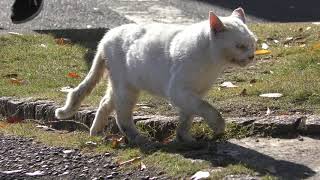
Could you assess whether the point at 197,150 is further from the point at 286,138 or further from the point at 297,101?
the point at 297,101

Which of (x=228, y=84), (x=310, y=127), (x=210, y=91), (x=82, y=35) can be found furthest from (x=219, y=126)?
(x=82, y=35)

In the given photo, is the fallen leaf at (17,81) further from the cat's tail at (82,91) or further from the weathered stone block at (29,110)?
the cat's tail at (82,91)

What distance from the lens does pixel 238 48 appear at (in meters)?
4.84

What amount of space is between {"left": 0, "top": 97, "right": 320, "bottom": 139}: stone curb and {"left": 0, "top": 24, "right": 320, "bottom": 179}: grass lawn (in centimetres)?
12

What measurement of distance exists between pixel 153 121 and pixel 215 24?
1.02 m

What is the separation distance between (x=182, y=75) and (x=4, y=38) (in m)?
4.12

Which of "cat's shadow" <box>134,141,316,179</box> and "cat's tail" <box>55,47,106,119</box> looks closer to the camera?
"cat's shadow" <box>134,141,316,179</box>

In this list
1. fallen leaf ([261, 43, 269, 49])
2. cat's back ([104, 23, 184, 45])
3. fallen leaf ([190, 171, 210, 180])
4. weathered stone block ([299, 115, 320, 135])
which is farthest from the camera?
fallen leaf ([261, 43, 269, 49])

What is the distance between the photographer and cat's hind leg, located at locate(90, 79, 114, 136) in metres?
A: 5.67

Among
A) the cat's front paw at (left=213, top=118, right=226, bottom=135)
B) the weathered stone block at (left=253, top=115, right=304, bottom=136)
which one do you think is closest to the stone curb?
the weathered stone block at (left=253, top=115, right=304, bottom=136)

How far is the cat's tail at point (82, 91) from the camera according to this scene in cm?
573

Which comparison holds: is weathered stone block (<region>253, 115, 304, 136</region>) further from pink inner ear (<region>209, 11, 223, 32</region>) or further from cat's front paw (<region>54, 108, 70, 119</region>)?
cat's front paw (<region>54, 108, 70, 119</region>)

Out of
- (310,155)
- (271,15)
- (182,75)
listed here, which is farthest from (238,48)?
(271,15)

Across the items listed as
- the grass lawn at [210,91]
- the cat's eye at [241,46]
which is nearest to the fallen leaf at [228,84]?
the grass lawn at [210,91]
